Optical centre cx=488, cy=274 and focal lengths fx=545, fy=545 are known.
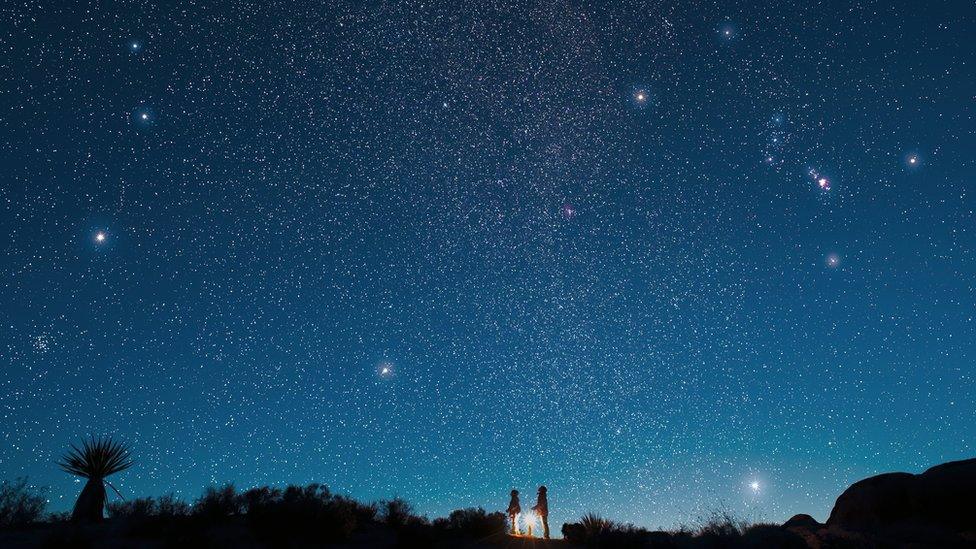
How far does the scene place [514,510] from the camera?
16.9 meters

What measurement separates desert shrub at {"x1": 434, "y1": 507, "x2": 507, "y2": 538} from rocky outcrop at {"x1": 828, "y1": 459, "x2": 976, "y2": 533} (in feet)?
28.6

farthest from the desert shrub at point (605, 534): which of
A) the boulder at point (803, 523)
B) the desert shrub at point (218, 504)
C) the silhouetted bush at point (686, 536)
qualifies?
the desert shrub at point (218, 504)

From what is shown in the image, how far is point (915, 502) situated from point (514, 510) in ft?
34.3

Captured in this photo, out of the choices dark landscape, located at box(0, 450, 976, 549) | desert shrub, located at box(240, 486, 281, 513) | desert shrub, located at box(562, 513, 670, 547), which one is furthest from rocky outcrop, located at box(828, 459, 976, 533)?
desert shrub, located at box(240, 486, 281, 513)

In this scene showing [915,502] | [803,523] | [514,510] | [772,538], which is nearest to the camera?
[772,538]

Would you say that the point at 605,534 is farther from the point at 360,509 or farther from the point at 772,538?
the point at 360,509

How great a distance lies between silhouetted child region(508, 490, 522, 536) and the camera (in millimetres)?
16359

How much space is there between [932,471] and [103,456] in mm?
23606

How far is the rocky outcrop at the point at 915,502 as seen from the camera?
12.7 m

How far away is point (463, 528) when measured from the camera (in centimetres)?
1517

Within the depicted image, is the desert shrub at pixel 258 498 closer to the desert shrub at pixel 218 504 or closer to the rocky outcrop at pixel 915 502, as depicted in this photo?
the desert shrub at pixel 218 504

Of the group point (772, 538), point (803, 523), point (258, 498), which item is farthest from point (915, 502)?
point (258, 498)

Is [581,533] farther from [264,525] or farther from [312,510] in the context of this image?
[264,525]

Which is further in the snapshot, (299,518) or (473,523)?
(473,523)
